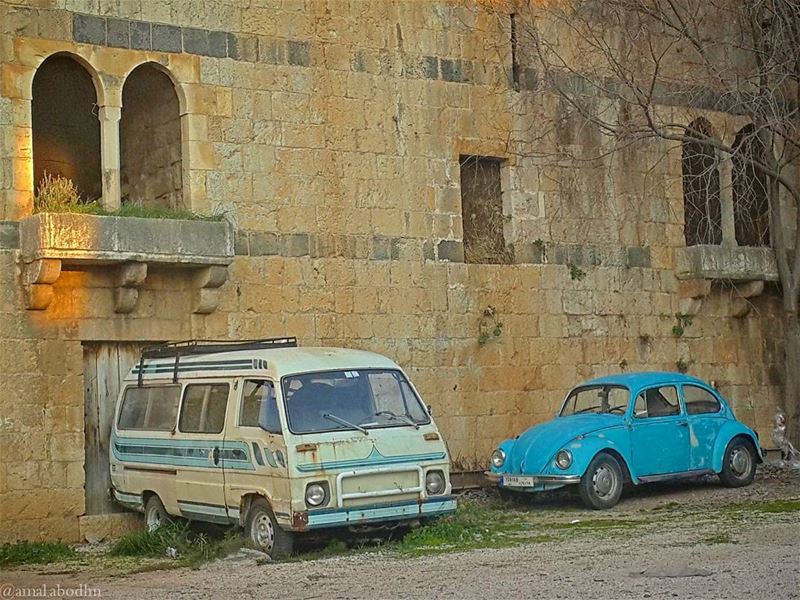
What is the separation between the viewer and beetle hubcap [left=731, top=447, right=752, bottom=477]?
1680cm

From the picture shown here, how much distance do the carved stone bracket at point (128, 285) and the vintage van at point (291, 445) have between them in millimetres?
1207

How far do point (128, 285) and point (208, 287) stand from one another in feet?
3.27

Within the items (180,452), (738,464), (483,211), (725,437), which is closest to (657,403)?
(725,437)

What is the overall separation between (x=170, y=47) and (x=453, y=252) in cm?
456

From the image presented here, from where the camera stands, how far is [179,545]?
13078 mm

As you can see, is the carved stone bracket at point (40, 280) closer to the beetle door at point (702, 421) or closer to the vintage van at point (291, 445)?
the vintage van at point (291, 445)

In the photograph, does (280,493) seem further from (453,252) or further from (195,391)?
(453,252)

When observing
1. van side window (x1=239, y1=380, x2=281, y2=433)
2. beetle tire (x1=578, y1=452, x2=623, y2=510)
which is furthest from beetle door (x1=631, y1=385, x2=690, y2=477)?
van side window (x1=239, y1=380, x2=281, y2=433)

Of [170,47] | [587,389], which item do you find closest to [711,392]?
[587,389]

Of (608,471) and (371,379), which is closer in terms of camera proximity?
(371,379)

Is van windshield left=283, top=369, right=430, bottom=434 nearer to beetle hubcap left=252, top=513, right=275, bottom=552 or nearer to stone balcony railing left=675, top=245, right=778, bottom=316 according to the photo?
beetle hubcap left=252, top=513, right=275, bottom=552

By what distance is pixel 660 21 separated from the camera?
Answer: 19.0 meters

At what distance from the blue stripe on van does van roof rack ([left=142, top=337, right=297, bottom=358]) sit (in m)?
0.96

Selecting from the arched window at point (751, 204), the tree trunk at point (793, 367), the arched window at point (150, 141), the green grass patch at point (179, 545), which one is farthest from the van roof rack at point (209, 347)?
the arched window at point (751, 204)
